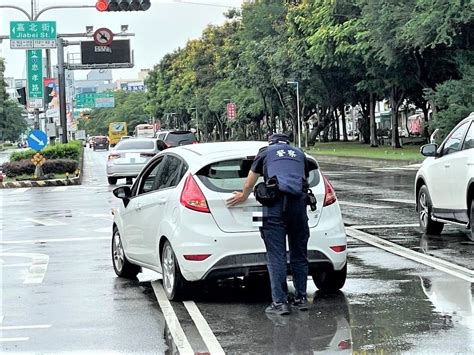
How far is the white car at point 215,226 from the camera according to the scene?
27.9 feet

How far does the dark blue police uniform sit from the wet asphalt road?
0.51 metres

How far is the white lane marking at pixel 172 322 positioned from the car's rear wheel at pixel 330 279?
1566 mm

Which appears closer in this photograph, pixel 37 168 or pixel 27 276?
pixel 27 276

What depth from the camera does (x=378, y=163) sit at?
38406mm

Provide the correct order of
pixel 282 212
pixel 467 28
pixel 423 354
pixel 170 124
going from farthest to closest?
pixel 170 124
pixel 467 28
pixel 282 212
pixel 423 354

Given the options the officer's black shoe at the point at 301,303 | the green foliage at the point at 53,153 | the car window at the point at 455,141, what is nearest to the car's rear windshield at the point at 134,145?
the green foliage at the point at 53,153

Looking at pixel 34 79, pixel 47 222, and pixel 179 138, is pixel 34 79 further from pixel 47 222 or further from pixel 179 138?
pixel 47 222

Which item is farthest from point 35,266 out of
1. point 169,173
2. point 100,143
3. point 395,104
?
point 100,143

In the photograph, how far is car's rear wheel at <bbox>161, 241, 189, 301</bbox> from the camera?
8.73 meters

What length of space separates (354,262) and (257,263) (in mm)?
2759

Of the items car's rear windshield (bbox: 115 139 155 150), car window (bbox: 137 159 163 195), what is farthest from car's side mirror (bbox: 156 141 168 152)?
car window (bbox: 137 159 163 195)

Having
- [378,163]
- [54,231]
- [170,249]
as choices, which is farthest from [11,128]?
[170,249]

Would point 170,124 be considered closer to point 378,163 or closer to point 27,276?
point 378,163

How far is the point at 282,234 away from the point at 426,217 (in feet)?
20.2
